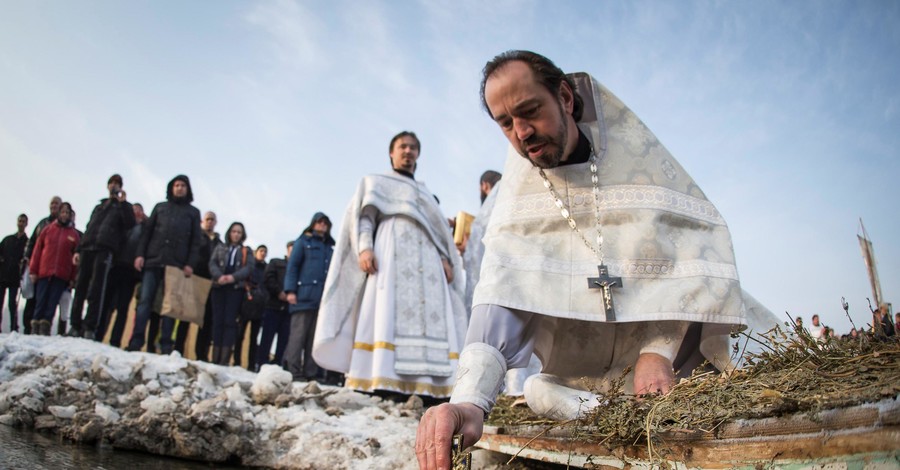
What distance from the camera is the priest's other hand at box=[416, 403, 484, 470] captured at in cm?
160

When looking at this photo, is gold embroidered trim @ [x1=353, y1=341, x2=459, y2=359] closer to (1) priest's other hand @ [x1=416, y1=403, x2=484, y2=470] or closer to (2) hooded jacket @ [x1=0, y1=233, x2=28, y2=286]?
(1) priest's other hand @ [x1=416, y1=403, x2=484, y2=470]

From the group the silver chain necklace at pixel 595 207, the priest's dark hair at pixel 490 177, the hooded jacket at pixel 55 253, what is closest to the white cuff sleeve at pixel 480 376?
the silver chain necklace at pixel 595 207

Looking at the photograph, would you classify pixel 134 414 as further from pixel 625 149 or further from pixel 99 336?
pixel 99 336

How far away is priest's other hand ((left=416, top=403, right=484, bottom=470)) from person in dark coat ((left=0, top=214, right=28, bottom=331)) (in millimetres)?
9027

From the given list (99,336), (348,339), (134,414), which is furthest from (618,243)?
(99,336)

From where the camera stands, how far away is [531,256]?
2357 mm

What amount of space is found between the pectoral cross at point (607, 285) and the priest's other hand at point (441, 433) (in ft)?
2.32

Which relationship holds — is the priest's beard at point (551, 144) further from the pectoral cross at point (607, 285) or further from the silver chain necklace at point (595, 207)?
the pectoral cross at point (607, 285)

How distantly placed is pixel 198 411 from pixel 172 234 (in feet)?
15.3

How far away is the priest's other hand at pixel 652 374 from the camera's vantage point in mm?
2135

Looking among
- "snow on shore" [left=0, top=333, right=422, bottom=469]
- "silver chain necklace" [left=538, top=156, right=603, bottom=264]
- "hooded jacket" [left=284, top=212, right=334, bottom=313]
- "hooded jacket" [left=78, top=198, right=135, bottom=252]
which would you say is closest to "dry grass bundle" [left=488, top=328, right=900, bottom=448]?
"silver chain necklace" [left=538, top=156, right=603, bottom=264]

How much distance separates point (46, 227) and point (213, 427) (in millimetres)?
6186

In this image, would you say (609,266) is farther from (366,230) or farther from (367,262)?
(366,230)

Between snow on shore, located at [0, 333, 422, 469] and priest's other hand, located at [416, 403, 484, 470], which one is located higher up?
priest's other hand, located at [416, 403, 484, 470]
